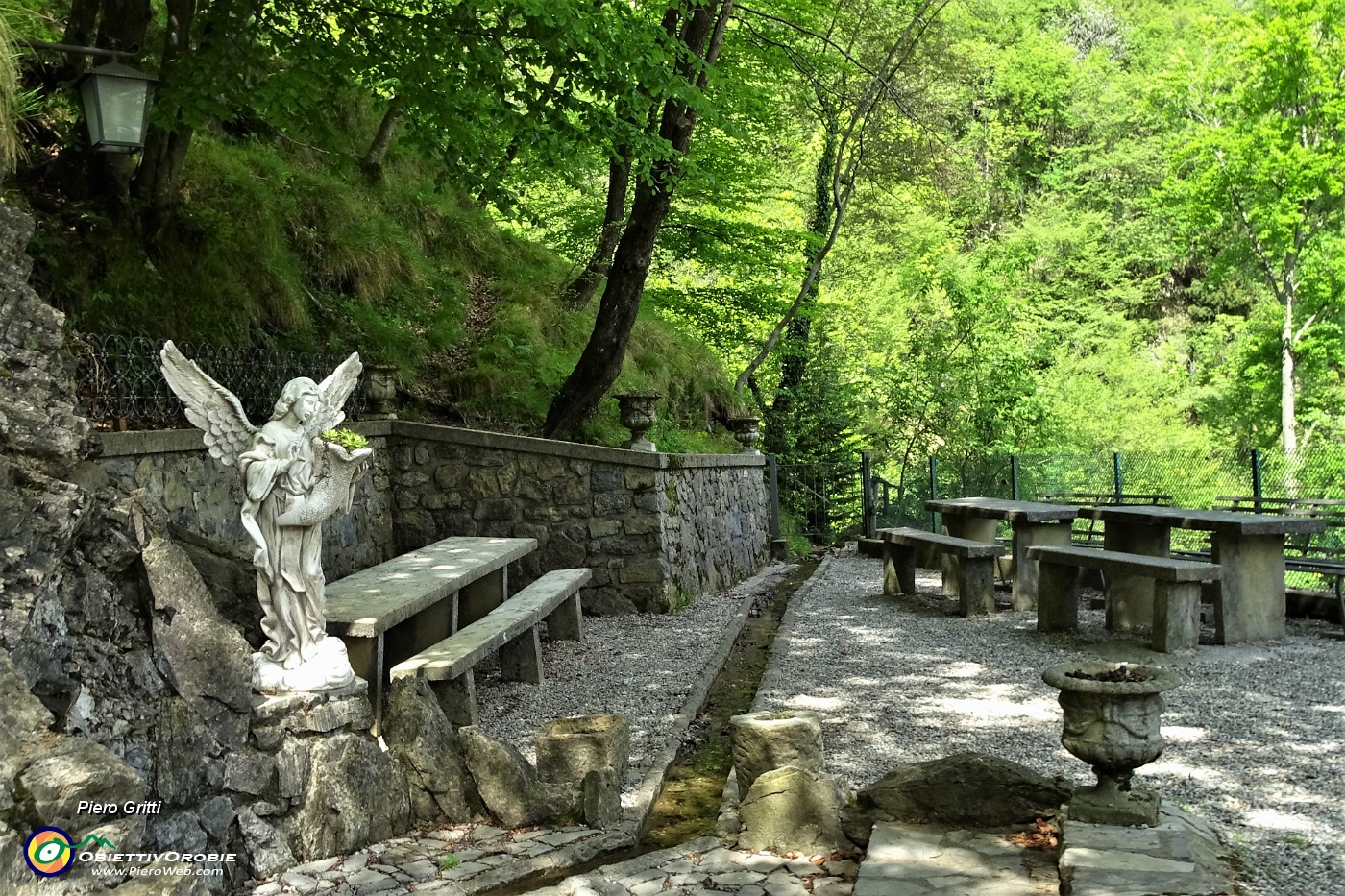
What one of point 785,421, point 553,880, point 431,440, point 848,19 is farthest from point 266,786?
point 848,19

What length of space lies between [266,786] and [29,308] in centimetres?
220

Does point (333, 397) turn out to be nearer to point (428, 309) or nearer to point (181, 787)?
point (181, 787)

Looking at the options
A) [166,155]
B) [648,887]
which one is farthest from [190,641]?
[166,155]

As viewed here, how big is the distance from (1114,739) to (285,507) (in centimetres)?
343

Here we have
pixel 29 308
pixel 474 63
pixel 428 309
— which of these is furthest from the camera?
pixel 428 309

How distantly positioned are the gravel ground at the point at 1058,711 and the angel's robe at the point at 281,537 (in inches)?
105

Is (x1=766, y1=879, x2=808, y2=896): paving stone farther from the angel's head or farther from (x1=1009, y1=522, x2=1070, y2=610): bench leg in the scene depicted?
(x1=1009, y1=522, x2=1070, y2=610): bench leg

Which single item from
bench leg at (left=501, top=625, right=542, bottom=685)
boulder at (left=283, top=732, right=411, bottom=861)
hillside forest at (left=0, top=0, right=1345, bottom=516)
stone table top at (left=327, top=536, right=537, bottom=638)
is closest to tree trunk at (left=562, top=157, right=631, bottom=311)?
hillside forest at (left=0, top=0, right=1345, bottom=516)

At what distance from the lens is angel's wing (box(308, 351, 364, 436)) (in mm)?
4629

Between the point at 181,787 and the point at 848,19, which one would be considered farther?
the point at 848,19

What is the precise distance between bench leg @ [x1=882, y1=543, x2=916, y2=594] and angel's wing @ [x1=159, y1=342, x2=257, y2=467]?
8.12 meters

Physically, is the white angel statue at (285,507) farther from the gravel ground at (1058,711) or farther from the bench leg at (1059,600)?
the bench leg at (1059,600)

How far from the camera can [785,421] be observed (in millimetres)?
19062

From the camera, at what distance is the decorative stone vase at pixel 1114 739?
4.01 m
